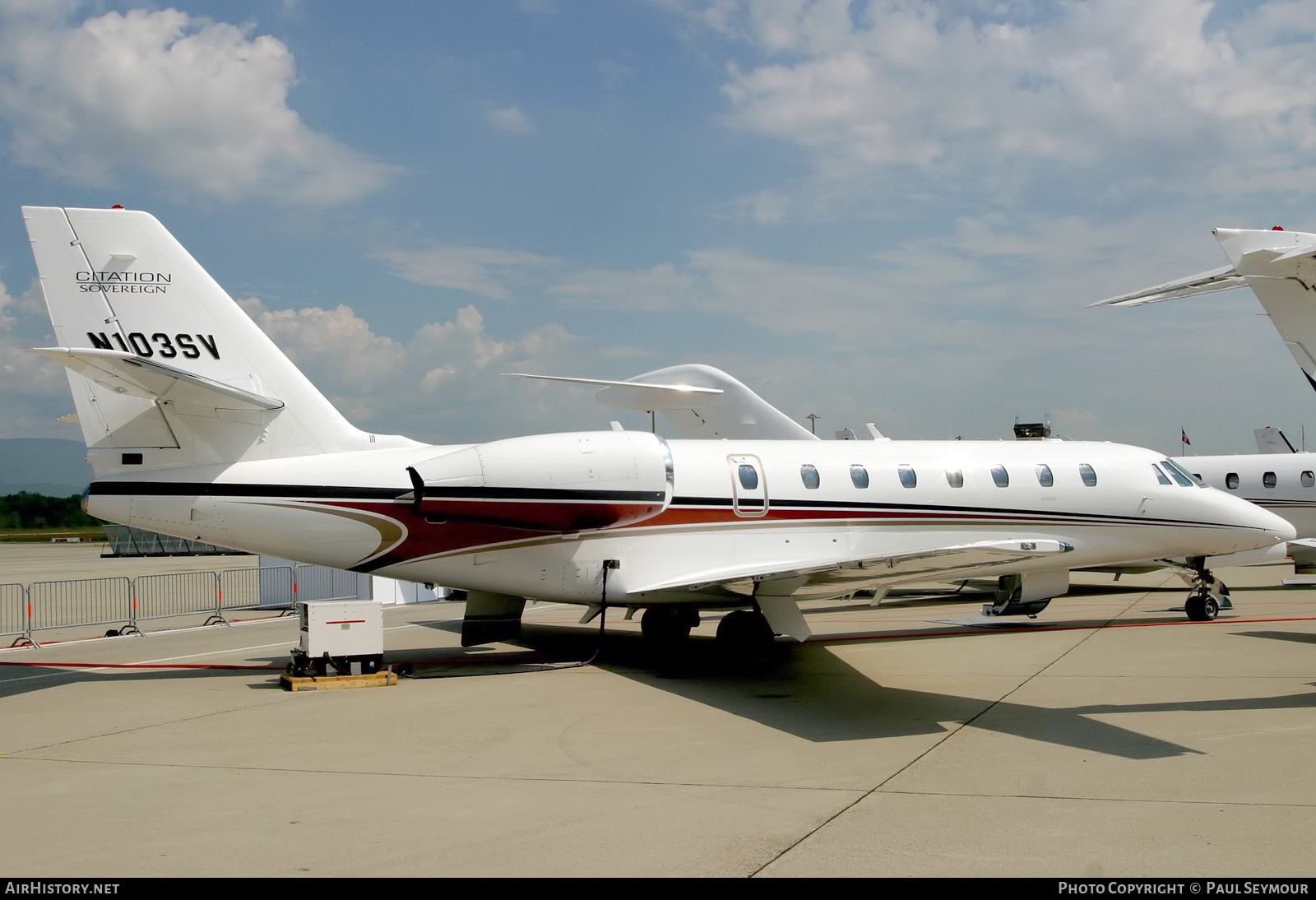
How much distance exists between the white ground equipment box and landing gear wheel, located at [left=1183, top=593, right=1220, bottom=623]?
12.2m

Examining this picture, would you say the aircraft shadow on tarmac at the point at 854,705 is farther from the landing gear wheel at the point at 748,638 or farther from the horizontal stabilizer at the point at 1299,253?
the horizontal stabilizer at the point at 1299,253

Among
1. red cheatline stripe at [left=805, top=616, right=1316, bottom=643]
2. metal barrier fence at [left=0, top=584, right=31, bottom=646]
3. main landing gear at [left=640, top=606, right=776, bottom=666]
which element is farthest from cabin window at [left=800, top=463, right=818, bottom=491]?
metal barrier fence at [left=0, top=584, right=31, bottom=646]

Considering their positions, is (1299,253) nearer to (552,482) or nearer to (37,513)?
(552,482)

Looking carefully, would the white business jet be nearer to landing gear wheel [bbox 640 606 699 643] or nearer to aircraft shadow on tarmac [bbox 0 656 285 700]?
landing gear wheel [bbox 640 606 699 643]

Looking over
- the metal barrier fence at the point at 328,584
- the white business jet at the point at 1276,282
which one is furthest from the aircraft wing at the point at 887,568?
the metal barrier fence at the point at 328,584

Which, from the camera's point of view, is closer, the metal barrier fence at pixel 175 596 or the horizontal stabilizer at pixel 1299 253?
the horizontal stabilizer at pixel 1299 253

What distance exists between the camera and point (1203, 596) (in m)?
15.9

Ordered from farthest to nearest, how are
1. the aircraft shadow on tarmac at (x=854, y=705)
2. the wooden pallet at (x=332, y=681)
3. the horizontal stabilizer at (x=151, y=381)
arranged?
the wooden pallet at (x=332, y=681), the horizontal stabilizer at (x=151, y=381), the aircraft shadow on tarmac at (x=854, y=705)

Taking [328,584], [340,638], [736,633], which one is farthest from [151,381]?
[328,584]

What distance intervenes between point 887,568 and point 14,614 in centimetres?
2234

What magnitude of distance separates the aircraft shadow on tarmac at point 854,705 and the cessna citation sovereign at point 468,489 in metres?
0.66

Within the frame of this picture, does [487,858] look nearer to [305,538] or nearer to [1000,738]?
[1000,738]

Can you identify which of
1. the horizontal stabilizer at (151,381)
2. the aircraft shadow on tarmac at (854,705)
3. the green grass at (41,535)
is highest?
the green grass at (41,535)

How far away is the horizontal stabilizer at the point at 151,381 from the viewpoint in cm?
957
